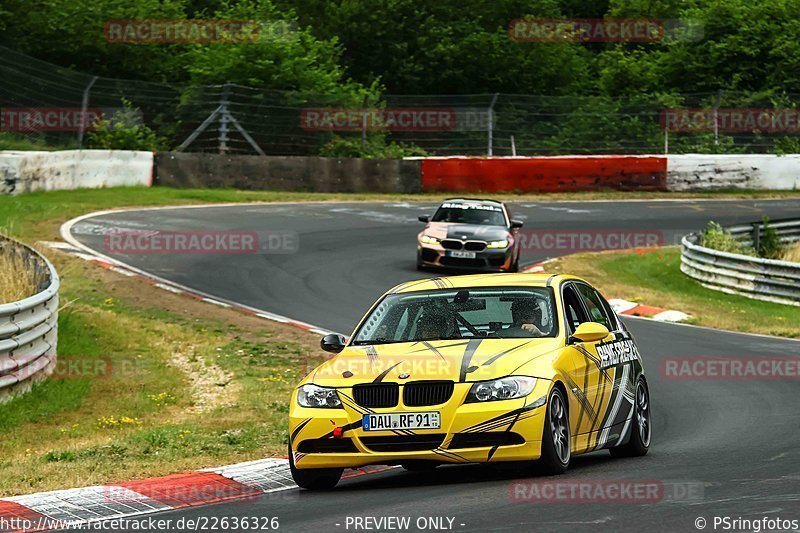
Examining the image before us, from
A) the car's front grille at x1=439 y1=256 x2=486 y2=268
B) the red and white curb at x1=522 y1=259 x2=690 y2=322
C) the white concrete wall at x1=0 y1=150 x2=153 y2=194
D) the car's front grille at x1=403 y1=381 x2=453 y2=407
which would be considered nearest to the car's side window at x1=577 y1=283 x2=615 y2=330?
the car's front grille at x1=403 y1=381 x2=453 y2=407

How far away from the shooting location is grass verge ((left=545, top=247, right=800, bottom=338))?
21.5m

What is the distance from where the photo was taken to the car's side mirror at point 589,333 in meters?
9.61

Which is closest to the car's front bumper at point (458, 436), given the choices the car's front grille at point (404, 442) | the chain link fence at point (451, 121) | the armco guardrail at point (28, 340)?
the car's front grille at point (404, 442)

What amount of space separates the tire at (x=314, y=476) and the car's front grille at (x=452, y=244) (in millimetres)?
15281

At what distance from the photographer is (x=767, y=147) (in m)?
40.9

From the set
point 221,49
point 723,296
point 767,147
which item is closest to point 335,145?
point 221,49

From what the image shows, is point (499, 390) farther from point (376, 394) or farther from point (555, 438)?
point (376, 394)

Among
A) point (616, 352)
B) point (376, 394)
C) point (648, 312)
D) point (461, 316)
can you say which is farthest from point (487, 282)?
point (648, 312)

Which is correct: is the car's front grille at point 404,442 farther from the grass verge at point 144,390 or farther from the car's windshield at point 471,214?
the car's windshield at point 471,214

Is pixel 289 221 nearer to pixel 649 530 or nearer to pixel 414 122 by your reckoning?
pixel 414 122

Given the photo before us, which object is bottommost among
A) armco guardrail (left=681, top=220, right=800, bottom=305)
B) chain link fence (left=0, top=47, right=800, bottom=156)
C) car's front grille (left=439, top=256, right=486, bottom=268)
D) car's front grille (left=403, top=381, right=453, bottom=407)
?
armco guardrail (left=681, top=220, right=800, bottom=305)

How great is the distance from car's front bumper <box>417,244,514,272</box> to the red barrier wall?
40.8 ft

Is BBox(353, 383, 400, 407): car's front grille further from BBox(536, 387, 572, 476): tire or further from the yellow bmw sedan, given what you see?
BBox(536, 387, 572, 476): tire

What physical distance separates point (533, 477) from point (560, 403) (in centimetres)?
54
